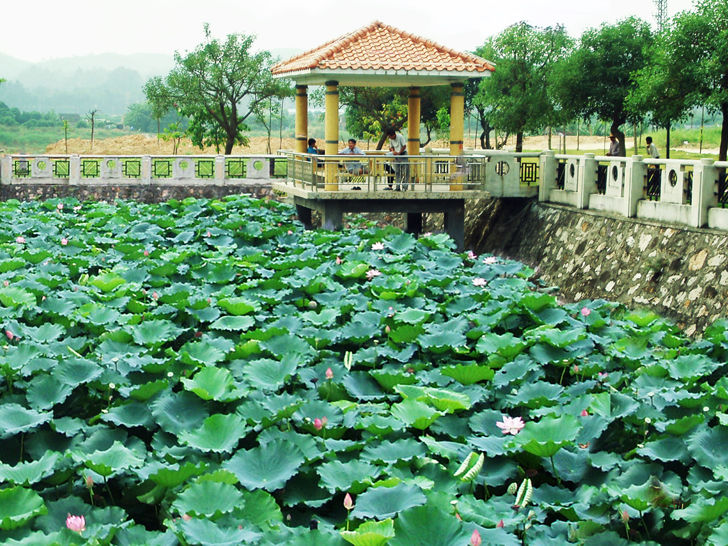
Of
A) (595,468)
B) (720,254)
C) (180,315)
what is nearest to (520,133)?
(720,254)

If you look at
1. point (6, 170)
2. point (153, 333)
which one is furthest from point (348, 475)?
point (6, 170)

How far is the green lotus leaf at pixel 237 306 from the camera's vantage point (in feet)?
25.5

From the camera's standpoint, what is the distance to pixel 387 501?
13.3 ft

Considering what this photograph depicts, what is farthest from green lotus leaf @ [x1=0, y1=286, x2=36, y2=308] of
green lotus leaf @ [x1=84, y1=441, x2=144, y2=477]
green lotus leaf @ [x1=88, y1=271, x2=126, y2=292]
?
green lotus leaf @ [x1=84, y1=441, x2=144, y2=477]

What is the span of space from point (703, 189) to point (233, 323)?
8058 mm

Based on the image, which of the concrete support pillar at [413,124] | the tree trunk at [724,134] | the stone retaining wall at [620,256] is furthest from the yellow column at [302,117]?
the tree trunk at [724,134]

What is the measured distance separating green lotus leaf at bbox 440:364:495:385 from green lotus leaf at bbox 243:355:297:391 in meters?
1.04

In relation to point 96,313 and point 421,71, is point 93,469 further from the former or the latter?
point 421,71

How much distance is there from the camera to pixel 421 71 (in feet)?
A: 55.9

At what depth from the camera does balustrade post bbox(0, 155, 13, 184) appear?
2603 cm

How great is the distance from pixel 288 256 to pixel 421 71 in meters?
7.19

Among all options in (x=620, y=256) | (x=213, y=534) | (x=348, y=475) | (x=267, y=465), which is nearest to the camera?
(x=213, y=534)

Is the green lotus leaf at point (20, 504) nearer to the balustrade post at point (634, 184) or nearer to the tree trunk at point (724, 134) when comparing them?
the balustrade post at point (634, 184)

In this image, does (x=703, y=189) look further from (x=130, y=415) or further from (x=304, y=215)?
(x=130, y=415)
